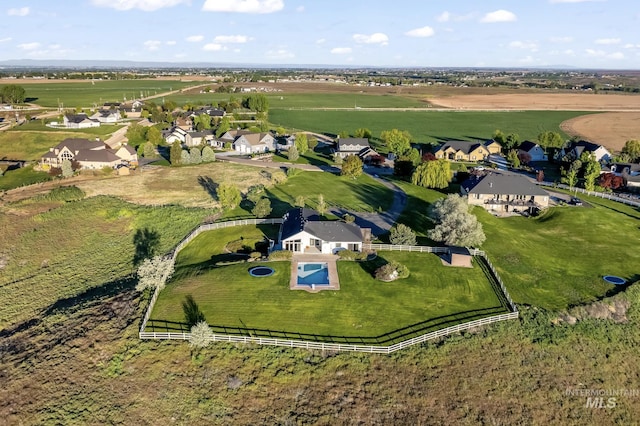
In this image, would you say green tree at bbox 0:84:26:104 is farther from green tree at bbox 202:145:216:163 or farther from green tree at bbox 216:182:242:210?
green tree at bbox 216:182:242:210

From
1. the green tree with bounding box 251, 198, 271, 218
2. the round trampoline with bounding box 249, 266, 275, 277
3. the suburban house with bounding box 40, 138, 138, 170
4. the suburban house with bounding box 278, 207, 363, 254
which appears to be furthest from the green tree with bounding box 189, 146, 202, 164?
the round trampoline with bounding box 249, 266, 275, 277

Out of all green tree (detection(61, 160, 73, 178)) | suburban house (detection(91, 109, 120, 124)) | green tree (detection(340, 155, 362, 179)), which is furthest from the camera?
suburban house (detection(91, 109, 120, 124))

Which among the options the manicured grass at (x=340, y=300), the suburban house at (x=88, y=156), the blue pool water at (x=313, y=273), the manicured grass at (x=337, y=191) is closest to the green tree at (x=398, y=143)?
the manicured grass at (x=337, y=191)

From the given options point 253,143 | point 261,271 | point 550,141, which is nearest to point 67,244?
point 261,271

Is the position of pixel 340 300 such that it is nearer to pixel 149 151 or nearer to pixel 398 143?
pixel 398 143

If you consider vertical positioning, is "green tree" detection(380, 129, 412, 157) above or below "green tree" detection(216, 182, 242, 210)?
above

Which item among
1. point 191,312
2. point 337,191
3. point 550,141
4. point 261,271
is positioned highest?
point 550,141

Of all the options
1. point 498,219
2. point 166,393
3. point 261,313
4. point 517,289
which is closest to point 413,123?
point 498,219
